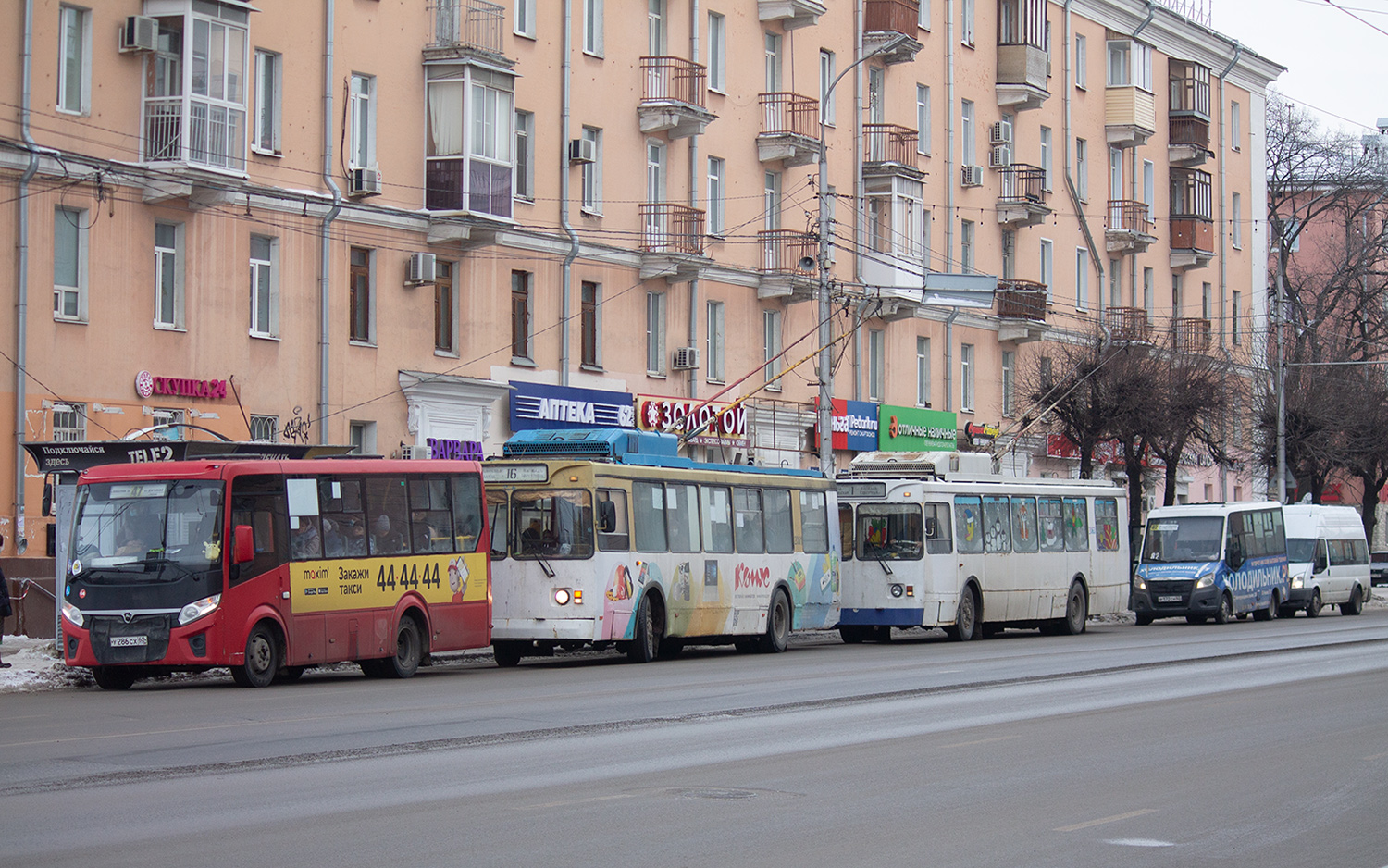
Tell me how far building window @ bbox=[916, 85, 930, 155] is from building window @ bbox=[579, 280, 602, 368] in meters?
14.4

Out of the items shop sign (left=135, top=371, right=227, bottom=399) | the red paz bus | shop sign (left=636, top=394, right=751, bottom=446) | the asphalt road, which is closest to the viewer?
the asphalt road

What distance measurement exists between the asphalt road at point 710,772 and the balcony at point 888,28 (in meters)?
27.5

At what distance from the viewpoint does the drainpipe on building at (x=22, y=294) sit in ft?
85.2

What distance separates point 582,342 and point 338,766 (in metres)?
25.1

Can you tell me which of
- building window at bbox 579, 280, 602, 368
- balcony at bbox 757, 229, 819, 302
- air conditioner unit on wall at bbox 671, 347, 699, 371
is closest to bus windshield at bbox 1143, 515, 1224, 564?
balcony at bbox 757, 229, 819, 302

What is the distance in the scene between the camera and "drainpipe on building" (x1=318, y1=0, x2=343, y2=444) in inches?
1209

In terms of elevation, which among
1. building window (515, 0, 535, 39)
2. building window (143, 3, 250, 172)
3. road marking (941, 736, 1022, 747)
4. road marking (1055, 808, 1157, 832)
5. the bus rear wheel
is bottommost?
road marking (1055, 808, 1157, 832)

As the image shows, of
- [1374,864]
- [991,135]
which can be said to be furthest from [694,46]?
[1374,864]

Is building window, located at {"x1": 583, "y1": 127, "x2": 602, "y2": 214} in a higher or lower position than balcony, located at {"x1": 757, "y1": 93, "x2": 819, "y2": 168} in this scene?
lower

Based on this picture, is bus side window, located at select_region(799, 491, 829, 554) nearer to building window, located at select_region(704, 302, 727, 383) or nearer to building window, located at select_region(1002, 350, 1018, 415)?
building window, located at select_region(704, 302, 727, 383)

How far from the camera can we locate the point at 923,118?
4838 centimetres

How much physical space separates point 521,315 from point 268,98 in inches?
282

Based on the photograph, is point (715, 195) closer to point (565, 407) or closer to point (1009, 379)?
point (565, 407)

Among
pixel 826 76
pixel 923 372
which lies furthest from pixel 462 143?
pixel 923 372
